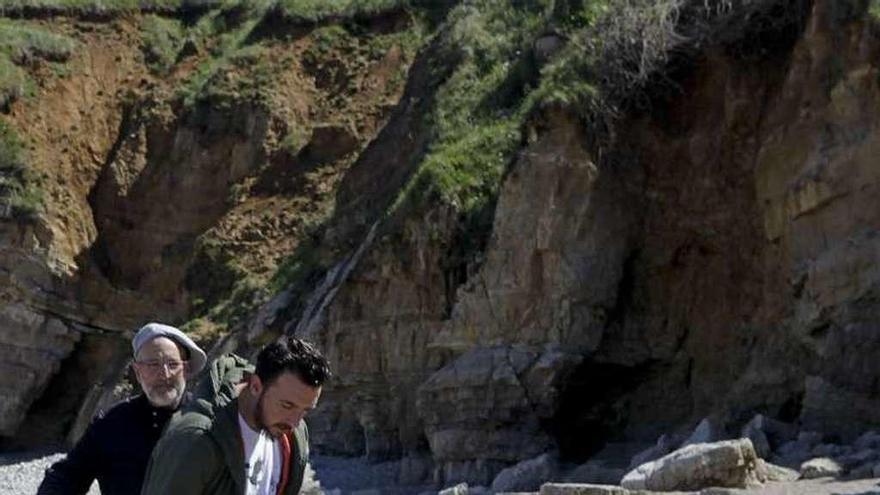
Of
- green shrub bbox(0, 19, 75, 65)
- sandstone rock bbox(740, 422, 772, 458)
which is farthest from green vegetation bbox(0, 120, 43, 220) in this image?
sandstone rock bbox(740, 422, 772, 458)

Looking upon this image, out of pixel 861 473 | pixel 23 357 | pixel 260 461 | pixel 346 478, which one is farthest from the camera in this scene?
pixel 23 357

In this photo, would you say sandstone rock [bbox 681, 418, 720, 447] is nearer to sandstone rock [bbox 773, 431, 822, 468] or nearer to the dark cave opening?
sandstone rock [bbox 773, 431, 822, 468]

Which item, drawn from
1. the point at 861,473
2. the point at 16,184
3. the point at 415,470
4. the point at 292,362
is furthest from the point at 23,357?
the point at 292,362

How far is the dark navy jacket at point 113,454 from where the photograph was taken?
455cm

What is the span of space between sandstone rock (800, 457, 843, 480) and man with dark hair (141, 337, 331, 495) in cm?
942

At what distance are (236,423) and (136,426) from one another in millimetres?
908

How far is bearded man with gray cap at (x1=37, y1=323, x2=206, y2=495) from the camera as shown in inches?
176

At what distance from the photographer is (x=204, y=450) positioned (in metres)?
3.68

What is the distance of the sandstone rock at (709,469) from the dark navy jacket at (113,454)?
8333mm

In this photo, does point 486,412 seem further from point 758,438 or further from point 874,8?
point 874,8

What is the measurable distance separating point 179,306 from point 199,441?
2464 cm

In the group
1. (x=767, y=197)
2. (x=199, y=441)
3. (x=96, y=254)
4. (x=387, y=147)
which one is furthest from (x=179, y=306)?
(x=199, y=441)

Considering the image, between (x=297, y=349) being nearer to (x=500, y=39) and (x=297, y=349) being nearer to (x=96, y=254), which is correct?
(x=500, y=39)

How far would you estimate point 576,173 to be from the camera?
18828mm
